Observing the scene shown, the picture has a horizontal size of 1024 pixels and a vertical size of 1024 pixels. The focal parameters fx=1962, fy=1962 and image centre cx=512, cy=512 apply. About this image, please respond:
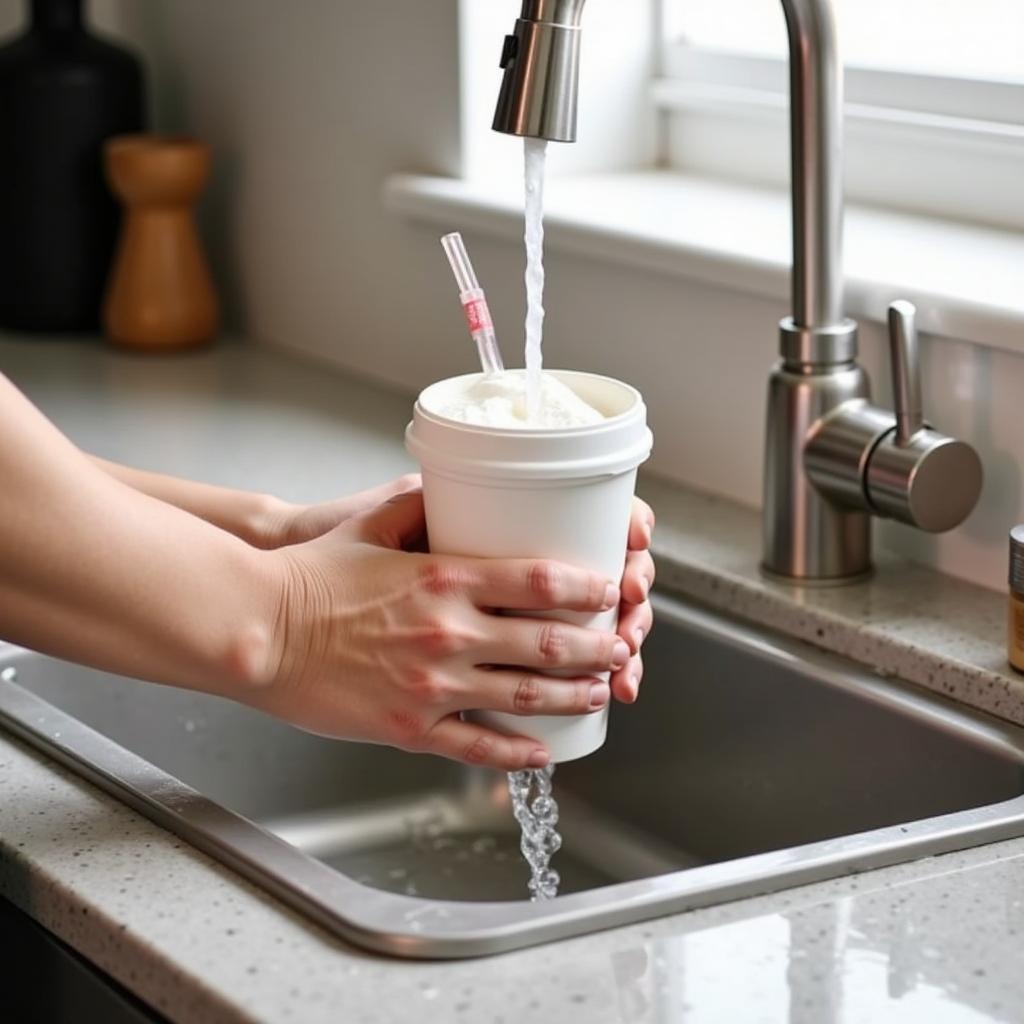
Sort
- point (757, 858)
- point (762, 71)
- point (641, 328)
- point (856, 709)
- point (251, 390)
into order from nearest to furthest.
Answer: point (757, 858) < point (856, 709) < point (641, 328) < point (762, 71) < point (251, 390)

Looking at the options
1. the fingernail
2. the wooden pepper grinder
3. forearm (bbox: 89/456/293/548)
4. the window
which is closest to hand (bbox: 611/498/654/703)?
the fingernail

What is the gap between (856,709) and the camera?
120 centimetres

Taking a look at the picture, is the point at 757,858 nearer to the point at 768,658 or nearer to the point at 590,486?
the point at 590,486

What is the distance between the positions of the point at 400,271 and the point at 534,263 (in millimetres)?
832

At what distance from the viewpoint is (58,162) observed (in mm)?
2039

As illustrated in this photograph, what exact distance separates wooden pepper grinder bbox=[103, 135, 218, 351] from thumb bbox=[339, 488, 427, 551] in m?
0.98

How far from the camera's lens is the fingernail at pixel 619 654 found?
3.30 feet

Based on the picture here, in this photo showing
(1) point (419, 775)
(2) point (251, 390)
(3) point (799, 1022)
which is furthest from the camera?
(2) point (251, 390)

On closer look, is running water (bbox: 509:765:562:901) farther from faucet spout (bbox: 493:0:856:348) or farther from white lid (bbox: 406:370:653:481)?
faucet spout (bbox: 493:0:856:348)

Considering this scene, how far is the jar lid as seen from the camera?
110 cm

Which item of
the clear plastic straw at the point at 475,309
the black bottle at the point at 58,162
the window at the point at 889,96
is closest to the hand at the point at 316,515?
the clear plastic straw at the point at 475,309

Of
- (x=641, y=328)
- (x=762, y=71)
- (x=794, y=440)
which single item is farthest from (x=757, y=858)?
(x=762, y=71)

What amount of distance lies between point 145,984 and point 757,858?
29 centimetres

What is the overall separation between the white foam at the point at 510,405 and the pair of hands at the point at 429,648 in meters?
0.07
